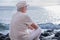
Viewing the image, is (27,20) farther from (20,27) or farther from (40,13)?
(40,13)

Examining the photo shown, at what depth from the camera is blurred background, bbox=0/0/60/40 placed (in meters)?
4.63

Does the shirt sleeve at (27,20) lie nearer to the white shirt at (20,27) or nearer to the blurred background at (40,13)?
the white shirt at (20,27)

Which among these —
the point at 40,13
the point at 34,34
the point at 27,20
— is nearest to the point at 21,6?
the point at 27,20

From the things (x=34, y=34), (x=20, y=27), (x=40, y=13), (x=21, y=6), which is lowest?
(x=34, y=34)

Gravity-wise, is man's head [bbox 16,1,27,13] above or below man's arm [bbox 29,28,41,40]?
above

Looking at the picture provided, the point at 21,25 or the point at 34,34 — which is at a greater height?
the point at 21,25

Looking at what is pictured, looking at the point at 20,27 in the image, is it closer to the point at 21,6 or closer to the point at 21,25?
the point at 21,25

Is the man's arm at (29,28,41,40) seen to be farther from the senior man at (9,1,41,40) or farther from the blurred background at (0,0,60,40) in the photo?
the blurred background at (0,0,60,40)

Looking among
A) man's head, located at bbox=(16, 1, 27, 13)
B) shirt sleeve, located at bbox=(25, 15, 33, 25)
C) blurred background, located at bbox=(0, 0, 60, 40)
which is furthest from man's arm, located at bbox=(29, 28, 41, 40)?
blurred background, located at bbox=(0, 0, 60, 40)

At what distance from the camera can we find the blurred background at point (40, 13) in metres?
4.63

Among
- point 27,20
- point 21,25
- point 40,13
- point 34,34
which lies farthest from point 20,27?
point 40,13

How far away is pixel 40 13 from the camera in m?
5.08

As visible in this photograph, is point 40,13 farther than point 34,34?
Yes

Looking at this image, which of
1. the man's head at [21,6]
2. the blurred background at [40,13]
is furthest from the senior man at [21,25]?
the blurred background at [40,13]
